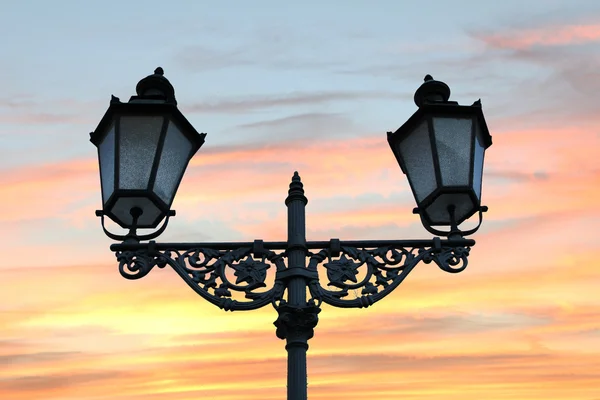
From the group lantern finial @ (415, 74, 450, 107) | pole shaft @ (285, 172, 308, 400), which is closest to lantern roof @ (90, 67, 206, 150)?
pole shaft @ (285, 172, 308, 400)

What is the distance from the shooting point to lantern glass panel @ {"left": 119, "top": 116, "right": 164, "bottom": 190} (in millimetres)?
7352

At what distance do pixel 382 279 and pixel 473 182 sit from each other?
1.02 m

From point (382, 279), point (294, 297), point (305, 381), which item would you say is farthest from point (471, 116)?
point (305, 381)

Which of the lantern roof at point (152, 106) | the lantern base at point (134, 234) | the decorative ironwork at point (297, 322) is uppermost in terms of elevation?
the lantern roof at point (152, 106)

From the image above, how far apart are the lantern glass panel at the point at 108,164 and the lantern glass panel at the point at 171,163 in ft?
1.18

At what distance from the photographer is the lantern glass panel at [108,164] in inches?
294

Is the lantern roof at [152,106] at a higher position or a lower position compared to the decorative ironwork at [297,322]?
higher

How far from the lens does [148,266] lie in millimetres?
7453

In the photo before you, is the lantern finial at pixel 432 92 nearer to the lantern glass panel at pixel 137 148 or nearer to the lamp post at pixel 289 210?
the lamp post at pixel 289 210

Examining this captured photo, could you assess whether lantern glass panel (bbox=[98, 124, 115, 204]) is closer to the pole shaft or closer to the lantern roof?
the lantern roof

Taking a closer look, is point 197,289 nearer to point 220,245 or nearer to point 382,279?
point 220,245

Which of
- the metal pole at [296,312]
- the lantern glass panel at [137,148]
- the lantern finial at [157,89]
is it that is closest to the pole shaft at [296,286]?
the metal pole at [296,312]

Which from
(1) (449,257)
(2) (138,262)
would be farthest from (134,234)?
(1) (449,257)

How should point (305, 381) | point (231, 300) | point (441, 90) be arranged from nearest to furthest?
point (305, 381), point (231, 300), point (441, 90)
